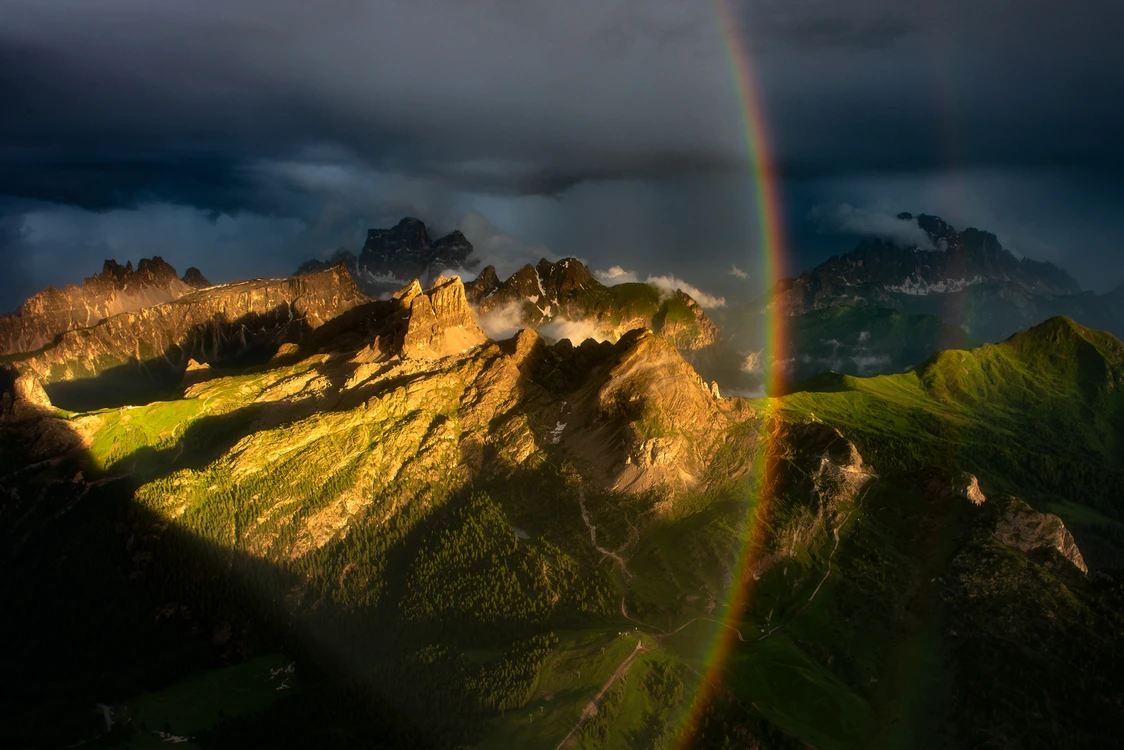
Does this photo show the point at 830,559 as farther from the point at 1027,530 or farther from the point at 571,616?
the point at 571,616

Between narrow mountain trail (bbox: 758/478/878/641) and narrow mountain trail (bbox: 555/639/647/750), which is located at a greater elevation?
narrow mountain trail (bbox: 555/639/647/750)

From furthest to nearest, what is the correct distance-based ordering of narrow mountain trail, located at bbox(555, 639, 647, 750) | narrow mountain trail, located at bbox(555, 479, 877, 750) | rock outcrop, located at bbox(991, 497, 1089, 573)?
rock outcrop, located at bbox(991, 497, 1089, 573) → narrow mountain trail, located at bbox(555, 479, 877, 750) → narrow mountain trail, located at bbox(555, 639, 647, 750)

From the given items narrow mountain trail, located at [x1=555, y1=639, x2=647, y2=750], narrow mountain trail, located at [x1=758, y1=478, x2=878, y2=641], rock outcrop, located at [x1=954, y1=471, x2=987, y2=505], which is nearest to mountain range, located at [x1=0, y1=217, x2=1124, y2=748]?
narrow mountain trail, located at [x1=555, y1=639, x2=647, y2=750]

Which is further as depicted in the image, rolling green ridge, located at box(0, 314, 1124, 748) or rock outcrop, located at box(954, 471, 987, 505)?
rock outcrop, located at box(954, 471, 987, 505)

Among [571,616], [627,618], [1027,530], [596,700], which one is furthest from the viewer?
[1027,530]

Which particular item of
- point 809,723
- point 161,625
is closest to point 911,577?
point 809,723

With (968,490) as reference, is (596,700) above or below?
above

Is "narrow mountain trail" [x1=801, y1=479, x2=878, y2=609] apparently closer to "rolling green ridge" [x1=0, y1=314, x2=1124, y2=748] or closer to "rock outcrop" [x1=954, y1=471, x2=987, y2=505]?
"rolling green ridge" [x1=0, y1=314, x2=1124, y2=748]

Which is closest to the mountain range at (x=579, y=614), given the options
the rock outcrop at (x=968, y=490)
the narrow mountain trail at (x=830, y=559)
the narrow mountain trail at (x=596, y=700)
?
the narrow mountain trail at (x=596, y=700)

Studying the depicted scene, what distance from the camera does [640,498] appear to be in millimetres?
188625

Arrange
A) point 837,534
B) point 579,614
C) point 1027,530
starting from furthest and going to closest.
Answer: point 837,534, point 1027,530, point 579,614

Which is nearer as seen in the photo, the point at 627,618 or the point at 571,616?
the point at 627,618

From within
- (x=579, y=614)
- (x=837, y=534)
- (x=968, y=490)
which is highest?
(x=579, y=614)

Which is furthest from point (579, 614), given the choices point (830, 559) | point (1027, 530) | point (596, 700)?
point (1027, 530)
